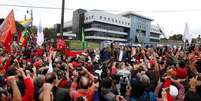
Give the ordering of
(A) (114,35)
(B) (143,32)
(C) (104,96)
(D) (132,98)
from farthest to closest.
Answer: (B) (143,32)
(A) (114,35)
(C) (104,96)
(D) (132,98)

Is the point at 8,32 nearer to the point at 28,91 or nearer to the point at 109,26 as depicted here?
the point at 28,91

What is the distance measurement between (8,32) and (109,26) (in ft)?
339

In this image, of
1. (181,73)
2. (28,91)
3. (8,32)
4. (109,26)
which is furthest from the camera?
(109,26)

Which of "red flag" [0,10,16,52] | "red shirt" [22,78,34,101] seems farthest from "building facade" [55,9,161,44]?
"red shirt" [22,78,34,101]

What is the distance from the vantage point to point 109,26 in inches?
4473

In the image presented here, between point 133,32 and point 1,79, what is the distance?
4625 inches

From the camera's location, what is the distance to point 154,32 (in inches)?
5438

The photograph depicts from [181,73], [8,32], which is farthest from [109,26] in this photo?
[181,73]

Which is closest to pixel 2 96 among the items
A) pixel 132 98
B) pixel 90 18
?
pixel 132 98

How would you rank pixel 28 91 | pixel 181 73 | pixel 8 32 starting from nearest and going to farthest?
pixel 28 91 → pixel 181 73 → pixel 8 32

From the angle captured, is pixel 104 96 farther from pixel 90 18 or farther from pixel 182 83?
pixel 90 18

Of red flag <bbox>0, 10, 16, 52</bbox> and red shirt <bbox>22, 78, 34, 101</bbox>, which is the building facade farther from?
red shirt <bbox>22, 78, 34, 101</bbox>

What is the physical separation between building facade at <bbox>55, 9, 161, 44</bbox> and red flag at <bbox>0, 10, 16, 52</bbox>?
7897cm

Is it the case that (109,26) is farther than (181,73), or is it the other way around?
(109,26)
